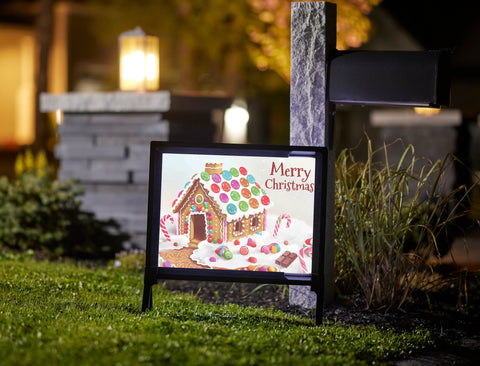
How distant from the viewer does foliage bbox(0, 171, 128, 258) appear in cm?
944

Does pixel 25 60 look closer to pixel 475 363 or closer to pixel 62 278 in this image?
pixel 62 278

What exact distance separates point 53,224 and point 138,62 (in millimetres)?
2380

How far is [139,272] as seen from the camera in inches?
327

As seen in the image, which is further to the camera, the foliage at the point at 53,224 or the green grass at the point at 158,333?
the foliage at the point at 53,224

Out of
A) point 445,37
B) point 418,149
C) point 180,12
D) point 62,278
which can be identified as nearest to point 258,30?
point 180,12

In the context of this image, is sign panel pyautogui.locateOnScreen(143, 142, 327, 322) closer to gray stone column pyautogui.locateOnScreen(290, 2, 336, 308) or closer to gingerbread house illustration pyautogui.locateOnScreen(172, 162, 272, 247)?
gingerbread house illustration pyautogui.locateOnScreen(172, 162, 272, 247)

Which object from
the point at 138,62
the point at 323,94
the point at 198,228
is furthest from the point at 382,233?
the point at 138,62

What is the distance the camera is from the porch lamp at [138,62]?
10188mm

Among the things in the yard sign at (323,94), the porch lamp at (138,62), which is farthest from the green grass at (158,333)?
the porch lamp at (138,62)

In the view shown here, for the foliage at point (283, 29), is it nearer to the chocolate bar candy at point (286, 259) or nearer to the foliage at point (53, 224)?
the foliage at point (53, 224)

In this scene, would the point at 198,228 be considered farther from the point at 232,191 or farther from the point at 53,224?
the point at 53,224

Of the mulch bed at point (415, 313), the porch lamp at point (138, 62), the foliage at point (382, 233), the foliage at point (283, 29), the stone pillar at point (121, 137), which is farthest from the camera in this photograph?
the foliage at point (283, 29)

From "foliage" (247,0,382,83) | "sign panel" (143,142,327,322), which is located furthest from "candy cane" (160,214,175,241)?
"foliage" (247,0,382,83)

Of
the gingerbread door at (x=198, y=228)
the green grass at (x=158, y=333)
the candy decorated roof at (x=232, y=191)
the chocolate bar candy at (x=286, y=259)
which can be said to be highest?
the candy decorated roof at (x=232, y=191)
